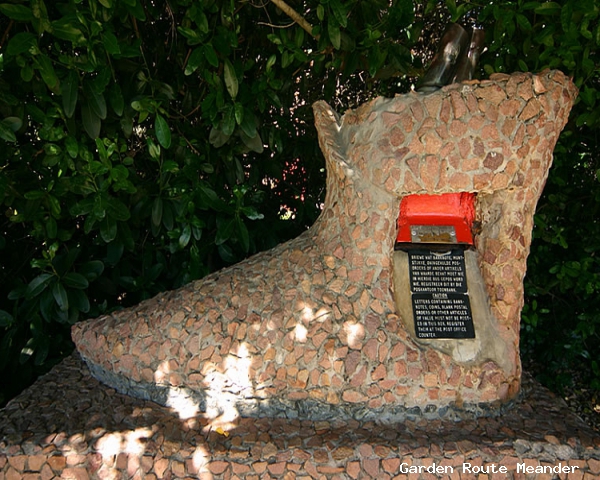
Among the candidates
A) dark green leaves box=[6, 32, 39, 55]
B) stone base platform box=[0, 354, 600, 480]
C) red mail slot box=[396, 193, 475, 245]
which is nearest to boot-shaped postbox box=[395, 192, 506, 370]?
red mail slot box=[396, 193, 475, 245]

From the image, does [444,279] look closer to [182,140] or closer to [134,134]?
[182,140]

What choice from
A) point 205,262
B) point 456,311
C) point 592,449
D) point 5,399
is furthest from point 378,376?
point 5,399

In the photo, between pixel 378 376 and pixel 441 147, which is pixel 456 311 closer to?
pixel 378 376

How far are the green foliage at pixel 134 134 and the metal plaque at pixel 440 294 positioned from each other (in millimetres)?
1105

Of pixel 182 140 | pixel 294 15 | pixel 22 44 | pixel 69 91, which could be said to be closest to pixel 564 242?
pixel 294 15

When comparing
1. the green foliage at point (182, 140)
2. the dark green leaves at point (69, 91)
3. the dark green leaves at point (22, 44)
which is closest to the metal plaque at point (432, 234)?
the green foliage at point (182, 140)

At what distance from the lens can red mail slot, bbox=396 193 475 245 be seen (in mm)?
2770

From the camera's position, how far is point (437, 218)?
283cm

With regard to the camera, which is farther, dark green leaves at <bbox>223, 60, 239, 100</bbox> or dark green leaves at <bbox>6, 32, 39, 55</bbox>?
dark green leaves at <bbox>223, 60, 239, 100</bbox>

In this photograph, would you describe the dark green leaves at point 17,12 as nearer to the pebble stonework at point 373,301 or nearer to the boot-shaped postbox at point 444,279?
the pebble stonework at point 373,301

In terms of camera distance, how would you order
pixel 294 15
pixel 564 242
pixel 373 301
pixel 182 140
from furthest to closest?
pixel 564 242, pixel 182 140, pixel 294 15, pixel 373 301

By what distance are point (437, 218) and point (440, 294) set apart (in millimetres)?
407

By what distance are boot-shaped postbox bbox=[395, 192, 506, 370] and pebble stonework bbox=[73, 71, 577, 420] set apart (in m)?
0.02

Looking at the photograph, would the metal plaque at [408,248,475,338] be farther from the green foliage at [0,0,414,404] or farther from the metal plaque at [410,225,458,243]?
the green foliage at [0,0,414,404]
